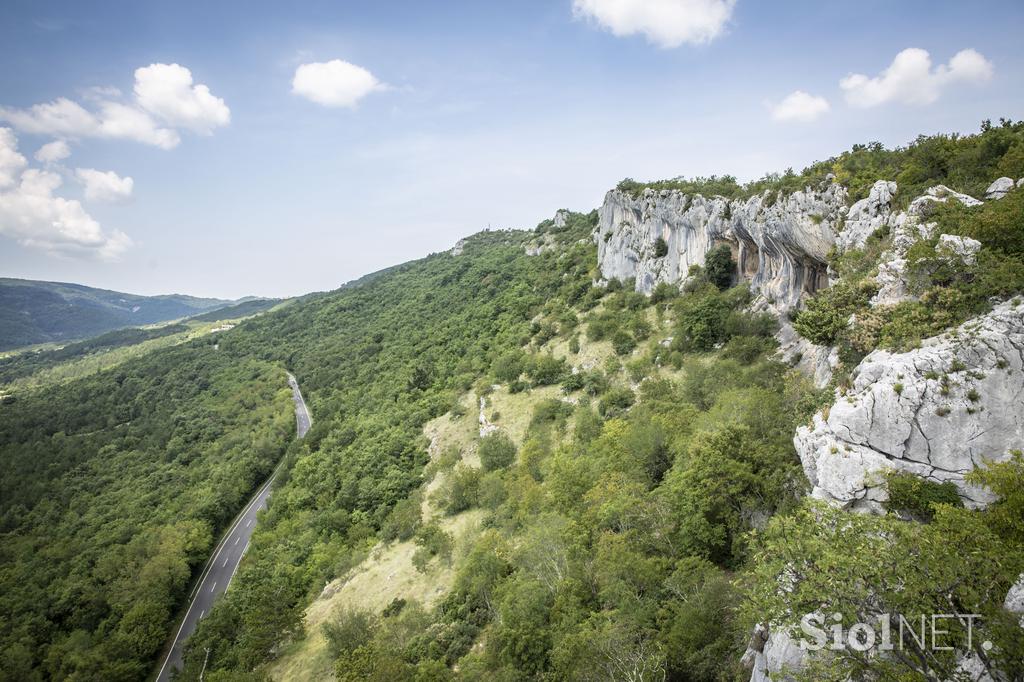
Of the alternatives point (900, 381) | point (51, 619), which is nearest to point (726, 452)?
point (900, 381)

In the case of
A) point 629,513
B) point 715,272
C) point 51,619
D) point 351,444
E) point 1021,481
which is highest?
point 715,272

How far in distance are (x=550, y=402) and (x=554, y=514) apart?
17.5m

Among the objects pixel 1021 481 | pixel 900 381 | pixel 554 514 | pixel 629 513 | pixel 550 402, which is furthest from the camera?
pixel 550 402

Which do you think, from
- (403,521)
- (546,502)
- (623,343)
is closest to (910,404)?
(546,502)

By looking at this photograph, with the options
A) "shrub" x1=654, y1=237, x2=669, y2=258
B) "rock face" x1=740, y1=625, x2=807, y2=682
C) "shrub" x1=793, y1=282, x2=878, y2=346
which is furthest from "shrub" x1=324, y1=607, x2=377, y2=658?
"shrub" x1=654, y1=237, x2=669, y2=258

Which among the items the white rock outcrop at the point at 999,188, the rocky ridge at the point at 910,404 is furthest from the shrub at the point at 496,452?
the white rock outcrop at the point at 999,188

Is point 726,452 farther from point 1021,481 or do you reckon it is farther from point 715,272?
point 715,272

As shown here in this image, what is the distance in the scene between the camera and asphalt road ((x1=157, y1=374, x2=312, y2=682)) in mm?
49406

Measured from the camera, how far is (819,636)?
9438 mm

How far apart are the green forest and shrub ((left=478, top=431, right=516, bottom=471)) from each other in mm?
195

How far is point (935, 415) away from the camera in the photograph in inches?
511

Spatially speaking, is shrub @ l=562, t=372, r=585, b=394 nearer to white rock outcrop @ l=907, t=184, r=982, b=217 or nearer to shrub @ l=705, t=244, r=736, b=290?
shrub @ l=705, t=244, r=736, b=290

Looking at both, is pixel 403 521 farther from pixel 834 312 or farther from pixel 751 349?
pixel 834 312

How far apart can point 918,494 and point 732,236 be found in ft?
98.1
